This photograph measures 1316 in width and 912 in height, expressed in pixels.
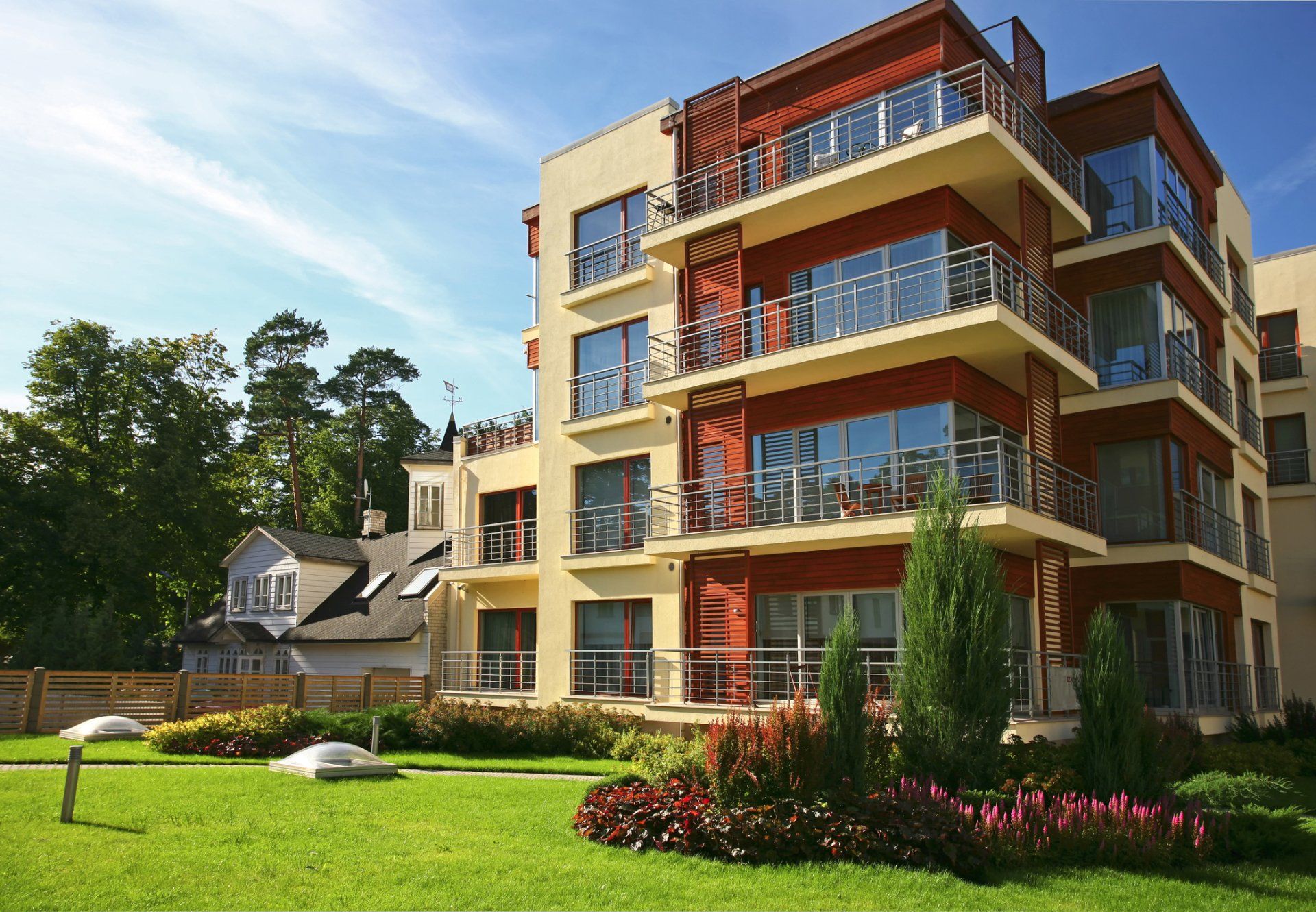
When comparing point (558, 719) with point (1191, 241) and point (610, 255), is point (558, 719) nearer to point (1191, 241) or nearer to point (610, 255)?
point (610, 255)

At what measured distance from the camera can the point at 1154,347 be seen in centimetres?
2095

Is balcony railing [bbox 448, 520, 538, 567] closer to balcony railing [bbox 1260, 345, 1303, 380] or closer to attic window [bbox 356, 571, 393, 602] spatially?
attic window [bbox 356, 571, 393, 602]

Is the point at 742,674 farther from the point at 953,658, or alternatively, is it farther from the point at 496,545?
the point at 496,545

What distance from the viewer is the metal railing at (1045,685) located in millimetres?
16141

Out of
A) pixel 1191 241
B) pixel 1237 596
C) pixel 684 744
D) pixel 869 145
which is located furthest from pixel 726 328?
pixel 1237 596

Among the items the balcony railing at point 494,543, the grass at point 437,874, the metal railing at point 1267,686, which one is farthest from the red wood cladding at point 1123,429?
the balcony railing at point 494,543

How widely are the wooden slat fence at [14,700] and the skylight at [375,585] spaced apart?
1182 centimetres

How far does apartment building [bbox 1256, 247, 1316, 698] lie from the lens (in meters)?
27.0

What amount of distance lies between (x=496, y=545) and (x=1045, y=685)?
14565mm

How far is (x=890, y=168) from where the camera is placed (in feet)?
58.5

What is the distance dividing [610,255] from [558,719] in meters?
10.9

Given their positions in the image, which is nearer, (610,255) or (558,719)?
(558,719)

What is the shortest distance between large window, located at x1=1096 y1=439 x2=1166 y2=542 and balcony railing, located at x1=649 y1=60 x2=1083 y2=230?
5577 millimetres

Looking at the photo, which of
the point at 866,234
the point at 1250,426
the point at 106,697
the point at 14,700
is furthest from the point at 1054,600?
the point at 14,700
